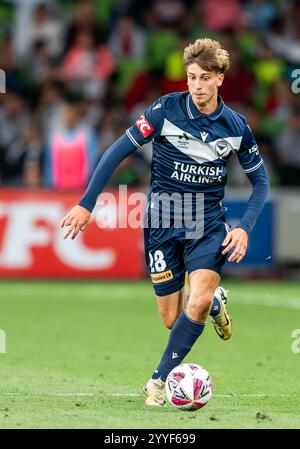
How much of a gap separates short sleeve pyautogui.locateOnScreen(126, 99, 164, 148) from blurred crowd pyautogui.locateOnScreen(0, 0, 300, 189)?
8.49 meters

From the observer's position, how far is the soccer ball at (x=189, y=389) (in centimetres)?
707

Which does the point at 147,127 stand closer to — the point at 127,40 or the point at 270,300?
the point at 270,300

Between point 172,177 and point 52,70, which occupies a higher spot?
point 52,70

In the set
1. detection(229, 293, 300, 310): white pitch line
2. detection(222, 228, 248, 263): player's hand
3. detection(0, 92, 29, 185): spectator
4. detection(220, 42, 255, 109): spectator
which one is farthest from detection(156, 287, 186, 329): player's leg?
detection(220, 42, 255, 109): spectator

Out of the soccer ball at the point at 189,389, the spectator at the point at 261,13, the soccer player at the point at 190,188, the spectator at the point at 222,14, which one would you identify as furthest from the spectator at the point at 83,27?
the soccer ball at the point at 189,389

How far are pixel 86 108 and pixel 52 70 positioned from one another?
142 cm

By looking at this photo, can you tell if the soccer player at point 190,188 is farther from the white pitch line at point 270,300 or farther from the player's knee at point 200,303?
the white pitch line at point 270,300

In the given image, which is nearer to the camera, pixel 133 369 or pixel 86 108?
pixel 133 369

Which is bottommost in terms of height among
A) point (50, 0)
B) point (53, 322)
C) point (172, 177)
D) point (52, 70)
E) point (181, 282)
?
point (53, 322)

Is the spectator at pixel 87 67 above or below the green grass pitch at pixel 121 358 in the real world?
above

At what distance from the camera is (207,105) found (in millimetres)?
7664

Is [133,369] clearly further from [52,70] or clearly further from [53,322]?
[52,70]

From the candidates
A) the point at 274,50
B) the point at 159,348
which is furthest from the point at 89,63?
the point at 159,348

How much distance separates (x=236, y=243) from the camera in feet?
24.1
